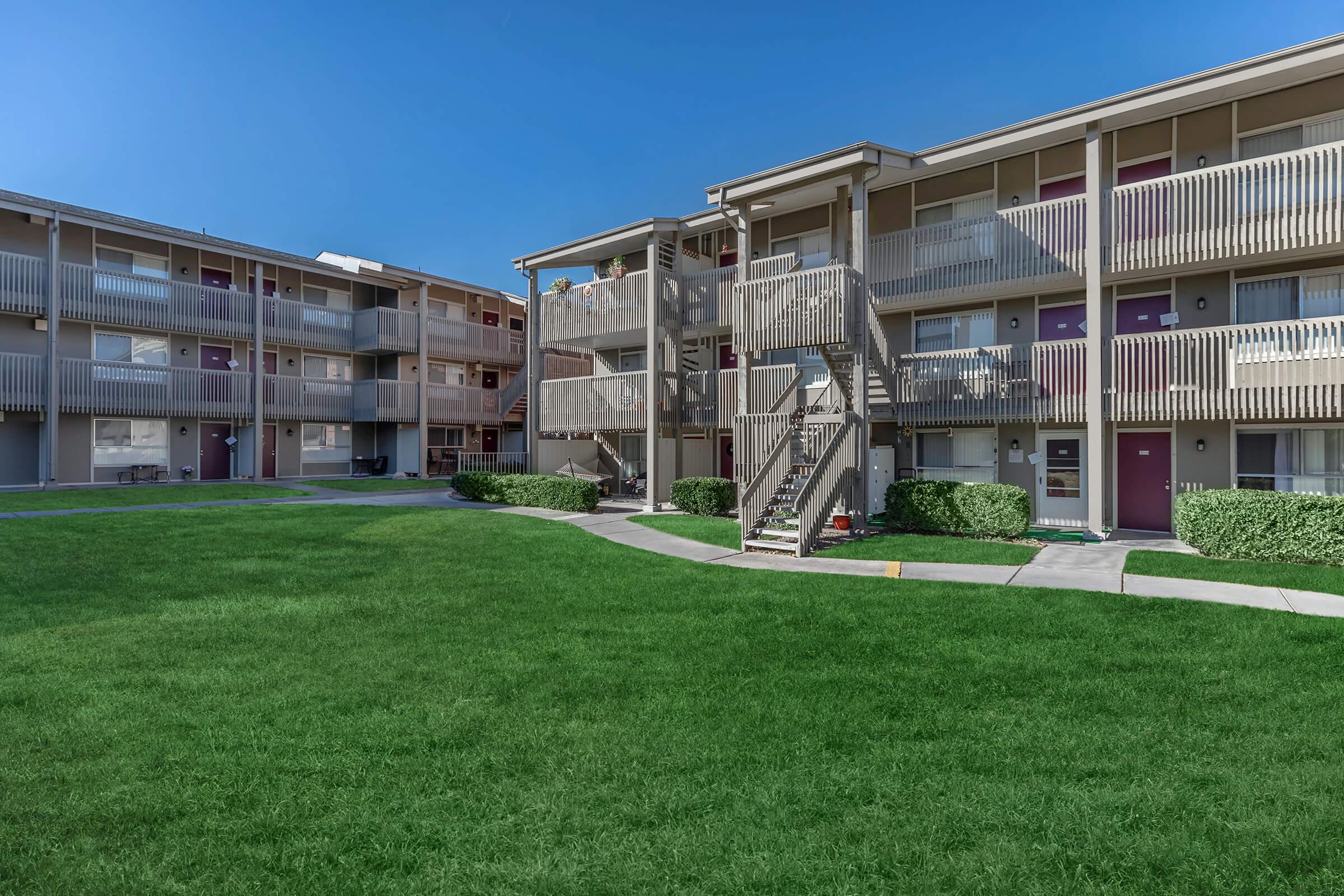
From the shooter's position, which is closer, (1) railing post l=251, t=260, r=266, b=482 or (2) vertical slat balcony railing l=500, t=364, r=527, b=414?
(1) railing post l=251, t=260, r=266, b=482

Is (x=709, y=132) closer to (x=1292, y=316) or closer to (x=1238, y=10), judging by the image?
(x=1238, y=10)

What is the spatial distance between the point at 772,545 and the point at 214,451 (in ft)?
80.2

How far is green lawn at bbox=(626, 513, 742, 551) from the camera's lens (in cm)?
1309

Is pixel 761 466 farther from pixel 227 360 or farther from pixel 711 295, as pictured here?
pixel 227 360

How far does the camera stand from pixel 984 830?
3.33 m

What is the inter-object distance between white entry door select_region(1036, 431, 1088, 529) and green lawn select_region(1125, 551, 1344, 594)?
4.82 meters

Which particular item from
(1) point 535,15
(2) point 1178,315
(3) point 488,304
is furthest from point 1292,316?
(3) point 488,304

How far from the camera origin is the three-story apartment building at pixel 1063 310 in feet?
40.9

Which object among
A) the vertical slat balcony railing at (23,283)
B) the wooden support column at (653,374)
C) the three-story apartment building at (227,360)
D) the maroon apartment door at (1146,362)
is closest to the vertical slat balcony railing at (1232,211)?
the maroon apartment door at (1146,362)

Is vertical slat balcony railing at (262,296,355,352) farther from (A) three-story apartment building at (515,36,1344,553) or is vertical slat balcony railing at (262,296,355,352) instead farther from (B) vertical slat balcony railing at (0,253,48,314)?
(A) three-story apartment building at (515,36,1344,553)

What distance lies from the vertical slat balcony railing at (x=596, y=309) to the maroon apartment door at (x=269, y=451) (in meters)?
13.6

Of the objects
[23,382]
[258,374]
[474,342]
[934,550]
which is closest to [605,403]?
[934,550]

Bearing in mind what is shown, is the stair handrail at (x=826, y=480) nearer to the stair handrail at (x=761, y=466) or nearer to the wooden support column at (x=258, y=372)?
the stair handrail at (x=761, y=466)

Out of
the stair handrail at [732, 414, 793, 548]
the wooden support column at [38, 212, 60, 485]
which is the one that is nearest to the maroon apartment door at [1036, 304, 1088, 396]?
the stair handrail at [732, 414, 793, 548]
